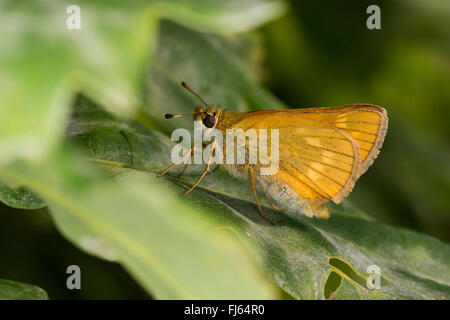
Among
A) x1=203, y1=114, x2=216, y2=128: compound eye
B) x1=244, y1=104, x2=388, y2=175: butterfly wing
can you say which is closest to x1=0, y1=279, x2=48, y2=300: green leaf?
x1=203, y1=114, x2=216, y2=128: compound eye

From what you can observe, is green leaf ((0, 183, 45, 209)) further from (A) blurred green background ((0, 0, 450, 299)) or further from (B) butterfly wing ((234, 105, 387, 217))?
(A) blurred green background ((0, 0, 450, 299))

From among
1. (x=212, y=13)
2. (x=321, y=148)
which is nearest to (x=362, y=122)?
(x=321, y=148)

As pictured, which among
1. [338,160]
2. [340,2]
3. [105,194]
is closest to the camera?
[105,194]

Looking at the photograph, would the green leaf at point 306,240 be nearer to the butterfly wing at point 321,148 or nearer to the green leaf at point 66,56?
the butterfly wing at point 321,148
